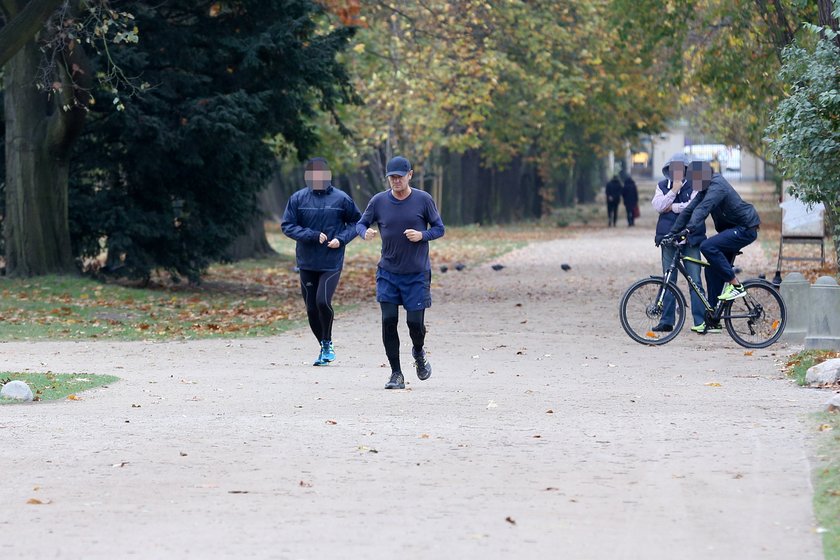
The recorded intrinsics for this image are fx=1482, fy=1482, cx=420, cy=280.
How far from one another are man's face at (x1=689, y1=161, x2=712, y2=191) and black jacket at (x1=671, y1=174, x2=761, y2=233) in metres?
0.05

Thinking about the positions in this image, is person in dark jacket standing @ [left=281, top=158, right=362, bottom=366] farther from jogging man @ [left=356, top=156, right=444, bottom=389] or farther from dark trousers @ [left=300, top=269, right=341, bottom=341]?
jogging man @ [left=356, top=156, right=444, bottom=389]

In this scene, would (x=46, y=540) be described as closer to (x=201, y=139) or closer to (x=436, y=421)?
(x=436, y=421)

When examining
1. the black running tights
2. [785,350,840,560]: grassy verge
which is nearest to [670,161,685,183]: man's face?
the black running tights

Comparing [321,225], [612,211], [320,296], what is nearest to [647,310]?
[320,296]

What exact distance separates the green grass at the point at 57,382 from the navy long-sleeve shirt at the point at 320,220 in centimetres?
214

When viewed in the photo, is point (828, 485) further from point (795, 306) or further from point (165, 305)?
point (165, 305)

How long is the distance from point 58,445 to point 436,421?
249 centimetres

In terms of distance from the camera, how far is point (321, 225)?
13656 millimetres

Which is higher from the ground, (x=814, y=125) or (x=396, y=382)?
(x=814, y=125)

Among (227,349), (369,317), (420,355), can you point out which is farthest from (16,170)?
(420,355)

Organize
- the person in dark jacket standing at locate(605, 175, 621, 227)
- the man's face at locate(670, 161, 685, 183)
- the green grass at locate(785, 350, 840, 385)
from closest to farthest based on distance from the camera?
the green grass at locate(785, 350, 840, 385), the man's face at locate(670, 161, 685, 183), the person in dark jacket standing at locate(605, 175, 621, 227)

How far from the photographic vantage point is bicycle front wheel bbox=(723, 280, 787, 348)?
15273 mm

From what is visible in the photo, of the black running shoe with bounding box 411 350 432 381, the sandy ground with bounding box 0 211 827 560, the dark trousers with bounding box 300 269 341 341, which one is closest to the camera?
the sandy ground with bounding box 0 211 827 560

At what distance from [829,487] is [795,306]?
824cm
